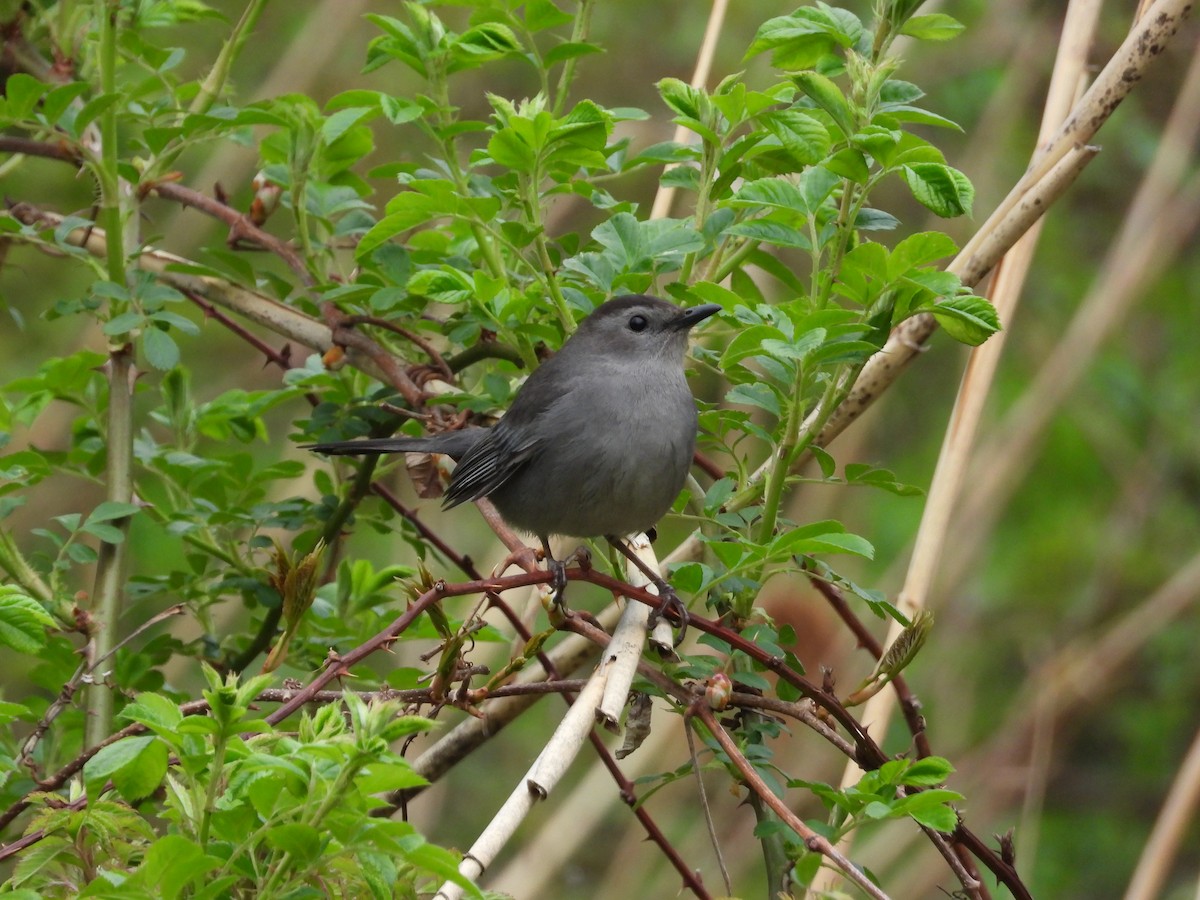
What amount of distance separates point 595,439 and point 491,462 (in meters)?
0.27

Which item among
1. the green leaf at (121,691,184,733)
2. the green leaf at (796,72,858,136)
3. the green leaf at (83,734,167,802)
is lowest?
the green leaf at (83,734,167,802)

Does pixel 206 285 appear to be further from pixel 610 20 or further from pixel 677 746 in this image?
pixel 610 20

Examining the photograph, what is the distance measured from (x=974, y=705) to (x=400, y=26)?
188 inches

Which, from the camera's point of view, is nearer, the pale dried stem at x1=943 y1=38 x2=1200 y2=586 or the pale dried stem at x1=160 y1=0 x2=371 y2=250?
the pale dried stem at x1=943 y1=38 x2=1200 y2=586

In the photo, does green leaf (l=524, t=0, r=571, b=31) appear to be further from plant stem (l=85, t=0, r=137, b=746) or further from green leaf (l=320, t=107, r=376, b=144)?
plant stem (l=85, t=0, r=137, b=746)

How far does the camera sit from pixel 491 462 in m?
3.27

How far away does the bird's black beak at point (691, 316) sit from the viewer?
289cm

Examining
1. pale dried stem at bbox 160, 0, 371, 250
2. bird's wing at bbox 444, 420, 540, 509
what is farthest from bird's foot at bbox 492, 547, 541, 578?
pale dried stem at bbox 160, 0, 371, 250

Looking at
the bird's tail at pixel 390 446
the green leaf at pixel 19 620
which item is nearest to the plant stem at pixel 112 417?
the bird's tail at pixel 390 446

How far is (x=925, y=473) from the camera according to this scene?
5.81 metres

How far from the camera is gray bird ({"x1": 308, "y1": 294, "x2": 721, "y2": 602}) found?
9.94 ft

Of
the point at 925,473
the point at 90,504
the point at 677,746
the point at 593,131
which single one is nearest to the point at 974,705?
the point at 925,473

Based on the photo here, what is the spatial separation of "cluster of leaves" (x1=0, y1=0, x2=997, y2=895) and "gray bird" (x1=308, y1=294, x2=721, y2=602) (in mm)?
203

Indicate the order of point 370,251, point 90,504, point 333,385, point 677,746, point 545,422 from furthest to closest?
point 90,504
point 677,746
point 545,422
point 333,385
point 370,251
